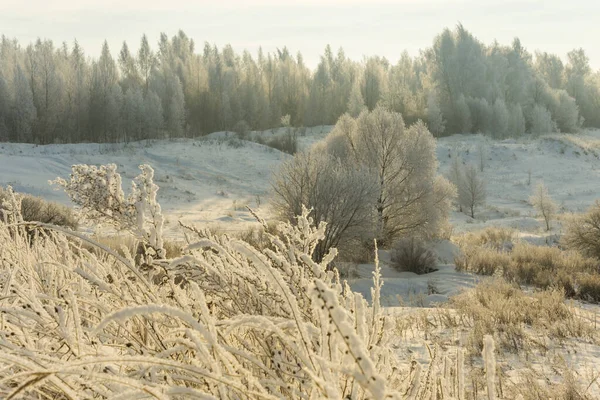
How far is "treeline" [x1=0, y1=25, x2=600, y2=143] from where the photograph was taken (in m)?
38.5

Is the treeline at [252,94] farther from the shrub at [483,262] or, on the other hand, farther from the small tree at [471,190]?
the shrub at [483,262]

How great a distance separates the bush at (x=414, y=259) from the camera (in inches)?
505

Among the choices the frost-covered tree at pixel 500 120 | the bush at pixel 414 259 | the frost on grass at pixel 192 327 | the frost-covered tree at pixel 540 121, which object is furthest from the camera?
the frost-covered tree at pixel 540 121

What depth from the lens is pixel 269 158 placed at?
114ft

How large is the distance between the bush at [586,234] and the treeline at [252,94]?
3166cm

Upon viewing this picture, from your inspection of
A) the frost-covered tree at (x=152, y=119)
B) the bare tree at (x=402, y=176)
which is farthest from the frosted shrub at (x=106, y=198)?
the frost-covered tree at (x=152, y=119)

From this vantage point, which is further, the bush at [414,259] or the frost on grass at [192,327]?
the bush at [414,259]

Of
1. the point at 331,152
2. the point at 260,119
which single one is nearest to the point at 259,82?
the point at 260,119

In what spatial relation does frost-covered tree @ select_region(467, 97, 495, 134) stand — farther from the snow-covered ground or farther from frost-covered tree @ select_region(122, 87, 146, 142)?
frost-covered tree @ select_region(122, 87, 146, 142)

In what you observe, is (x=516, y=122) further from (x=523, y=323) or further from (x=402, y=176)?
(x=523, y=323)

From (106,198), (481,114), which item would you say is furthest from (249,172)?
(106,198)

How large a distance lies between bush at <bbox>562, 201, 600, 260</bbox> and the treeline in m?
31.7

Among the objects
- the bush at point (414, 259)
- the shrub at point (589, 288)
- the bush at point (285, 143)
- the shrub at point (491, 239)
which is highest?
the bush at point (285, 143)

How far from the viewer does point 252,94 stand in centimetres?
4675
